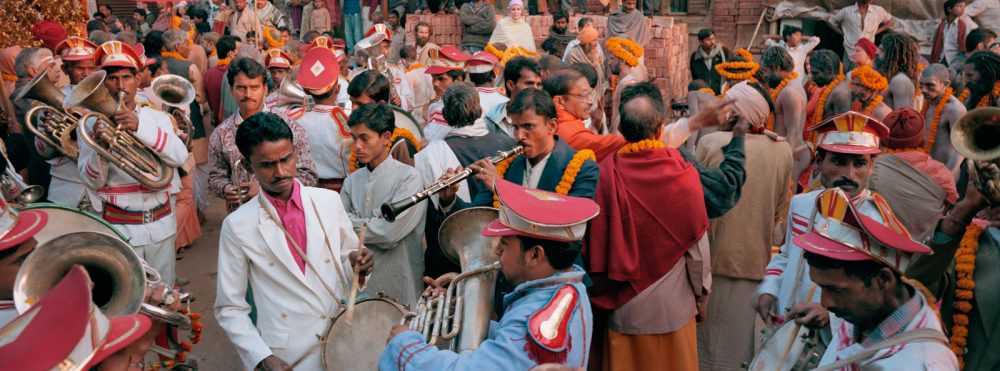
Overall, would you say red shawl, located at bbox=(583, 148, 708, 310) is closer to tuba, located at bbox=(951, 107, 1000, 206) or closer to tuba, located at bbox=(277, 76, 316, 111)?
tuba, located at bbox=(951, 107, 1000, 206)

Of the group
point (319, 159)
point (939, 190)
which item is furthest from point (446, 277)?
point (319, 159)

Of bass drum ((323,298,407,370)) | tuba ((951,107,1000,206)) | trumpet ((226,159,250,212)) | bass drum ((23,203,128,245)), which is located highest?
tuba ((951,107,1000,206))

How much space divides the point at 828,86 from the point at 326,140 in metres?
5.33

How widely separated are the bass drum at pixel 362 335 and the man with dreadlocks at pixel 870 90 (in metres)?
5.33

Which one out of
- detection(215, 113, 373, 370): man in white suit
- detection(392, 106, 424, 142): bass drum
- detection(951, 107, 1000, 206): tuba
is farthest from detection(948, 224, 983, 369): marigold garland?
detection(392, 106, 424, 142): bass drum

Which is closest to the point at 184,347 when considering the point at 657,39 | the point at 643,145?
the point at 643,145

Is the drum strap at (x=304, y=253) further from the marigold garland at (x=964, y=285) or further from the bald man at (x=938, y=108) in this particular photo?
the bald man at (x=938, y=108)

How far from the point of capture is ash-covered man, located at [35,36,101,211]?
18.3ft

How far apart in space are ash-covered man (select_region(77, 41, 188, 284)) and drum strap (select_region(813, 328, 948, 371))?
447cm

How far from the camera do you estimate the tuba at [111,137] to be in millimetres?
5059

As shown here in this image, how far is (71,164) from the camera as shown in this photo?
5879 millimetres

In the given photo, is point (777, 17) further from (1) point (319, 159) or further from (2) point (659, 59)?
(1) point (319, 159)

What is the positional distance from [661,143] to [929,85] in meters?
4.10

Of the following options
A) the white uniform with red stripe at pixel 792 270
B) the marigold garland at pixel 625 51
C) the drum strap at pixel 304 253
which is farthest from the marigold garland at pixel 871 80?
the drum strap at pixel 304 253
